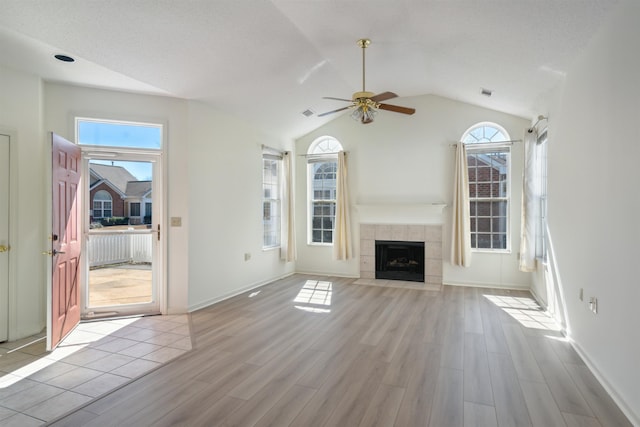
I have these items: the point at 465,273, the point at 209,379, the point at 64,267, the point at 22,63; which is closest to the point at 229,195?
the point at 64,267

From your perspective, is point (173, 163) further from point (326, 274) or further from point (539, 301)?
point (539, 301)

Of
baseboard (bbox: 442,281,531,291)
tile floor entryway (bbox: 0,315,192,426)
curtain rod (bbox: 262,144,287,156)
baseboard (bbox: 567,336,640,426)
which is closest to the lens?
baseboard (bbox: 567,336,640,426)

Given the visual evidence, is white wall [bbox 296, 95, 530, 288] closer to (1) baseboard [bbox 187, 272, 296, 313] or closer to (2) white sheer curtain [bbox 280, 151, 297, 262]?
(2) white sheer curtain [bbox 280, 151, 297, 262]

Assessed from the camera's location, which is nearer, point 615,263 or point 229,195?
point 615,263

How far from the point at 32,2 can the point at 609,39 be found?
14.5 ft

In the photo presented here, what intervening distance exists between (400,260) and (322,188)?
2.09 m

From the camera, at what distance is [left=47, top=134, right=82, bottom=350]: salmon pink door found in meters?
3.47

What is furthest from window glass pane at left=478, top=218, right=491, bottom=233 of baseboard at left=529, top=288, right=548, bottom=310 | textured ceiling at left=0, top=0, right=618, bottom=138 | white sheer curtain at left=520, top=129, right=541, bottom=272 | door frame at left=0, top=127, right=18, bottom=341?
door frame at left=0, top=127, right=18, bottom=341

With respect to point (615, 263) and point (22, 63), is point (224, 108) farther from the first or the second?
point (615, 263)

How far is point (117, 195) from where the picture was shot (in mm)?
4508

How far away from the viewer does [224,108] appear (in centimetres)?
523

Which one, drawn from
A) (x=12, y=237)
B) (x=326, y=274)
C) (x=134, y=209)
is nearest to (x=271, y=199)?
(x=326, y=274)

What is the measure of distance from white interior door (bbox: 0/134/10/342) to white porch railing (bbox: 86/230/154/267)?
2.63 ft

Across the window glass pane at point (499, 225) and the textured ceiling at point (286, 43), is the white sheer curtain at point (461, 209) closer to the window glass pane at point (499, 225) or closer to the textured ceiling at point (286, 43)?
the window glass pane at point (499, 225)
